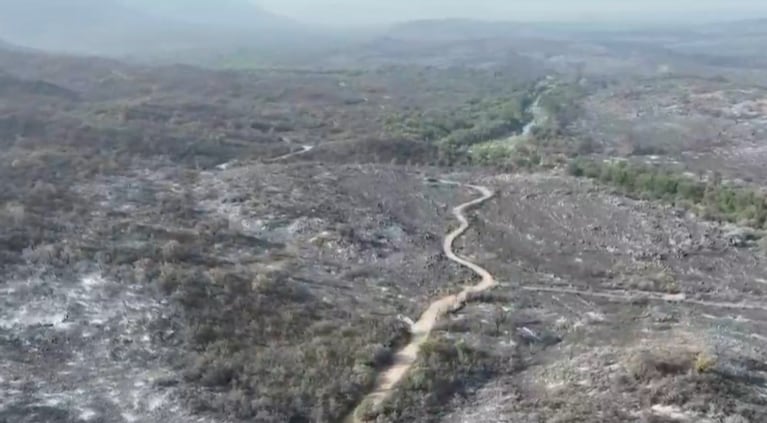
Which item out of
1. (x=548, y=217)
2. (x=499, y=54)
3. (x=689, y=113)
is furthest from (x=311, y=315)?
(x=499, y=54)

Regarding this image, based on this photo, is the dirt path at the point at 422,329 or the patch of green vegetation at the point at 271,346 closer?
the patch of green vegetation at the point at 271,346

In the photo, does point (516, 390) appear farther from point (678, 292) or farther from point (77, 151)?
point (77, 151)

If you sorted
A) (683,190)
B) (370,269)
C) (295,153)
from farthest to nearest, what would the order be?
1. (295,153)
2. (683,190)
3. (370,269)

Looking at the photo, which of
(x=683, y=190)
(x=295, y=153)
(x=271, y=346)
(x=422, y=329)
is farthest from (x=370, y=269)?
(x=295, y=153)

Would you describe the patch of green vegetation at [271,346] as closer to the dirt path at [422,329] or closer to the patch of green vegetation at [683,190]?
the dirt path at [422,329]

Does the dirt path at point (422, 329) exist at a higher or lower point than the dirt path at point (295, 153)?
higher

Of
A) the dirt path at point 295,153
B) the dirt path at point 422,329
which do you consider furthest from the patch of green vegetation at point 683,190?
the dirt path at point 295,153

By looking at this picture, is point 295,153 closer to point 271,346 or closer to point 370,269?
point 370,269

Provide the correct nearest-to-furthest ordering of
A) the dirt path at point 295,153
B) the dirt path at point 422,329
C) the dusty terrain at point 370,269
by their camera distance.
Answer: the dusty terrain at point 370,269 < the dirt path at point 422,329 < the dirt path at point 295,153
